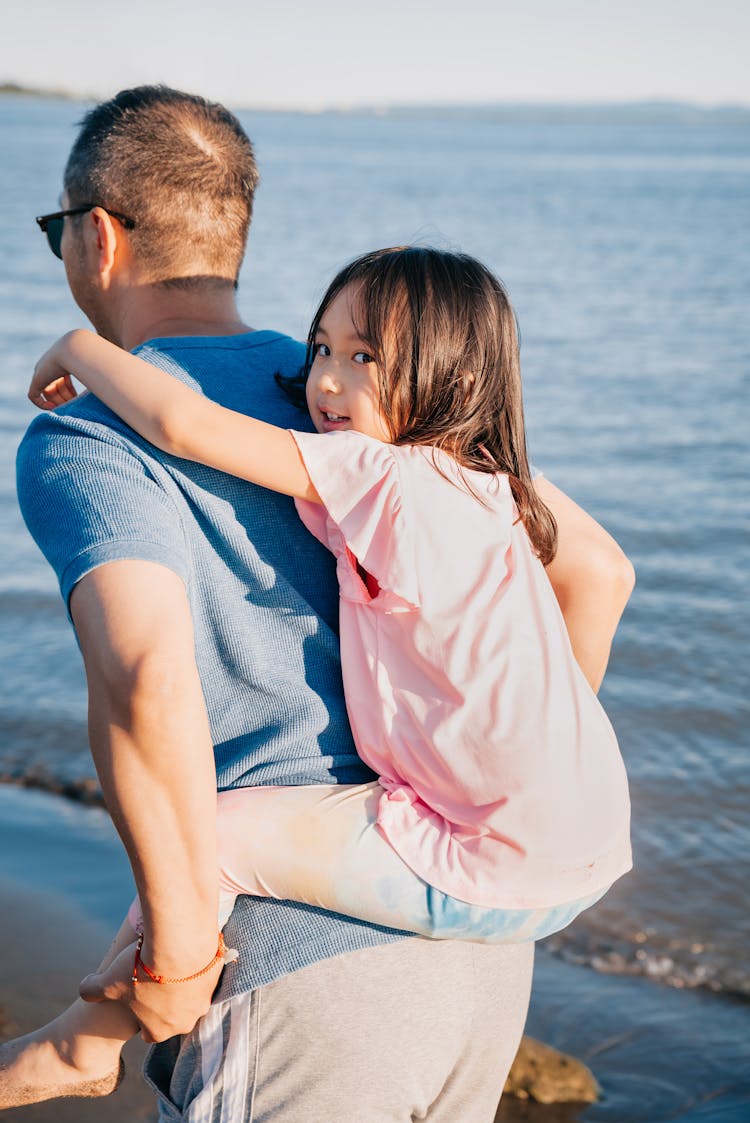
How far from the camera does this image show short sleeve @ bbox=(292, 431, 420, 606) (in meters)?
1.96

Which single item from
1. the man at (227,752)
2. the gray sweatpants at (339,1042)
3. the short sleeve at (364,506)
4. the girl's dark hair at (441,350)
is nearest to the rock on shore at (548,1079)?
the man at (227,752)

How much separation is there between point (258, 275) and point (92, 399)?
19983mm

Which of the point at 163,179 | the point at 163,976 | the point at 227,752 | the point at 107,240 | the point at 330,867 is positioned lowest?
the point at 163,976

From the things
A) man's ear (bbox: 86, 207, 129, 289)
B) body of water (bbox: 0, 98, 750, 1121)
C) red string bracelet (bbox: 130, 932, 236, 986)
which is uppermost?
man's ear (bbox: 86, 207, 129, 289)

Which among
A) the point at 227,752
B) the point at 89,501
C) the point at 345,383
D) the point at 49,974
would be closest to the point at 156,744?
the point at 227,752

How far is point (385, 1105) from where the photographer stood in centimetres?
200

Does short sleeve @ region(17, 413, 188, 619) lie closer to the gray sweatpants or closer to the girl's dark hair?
the girl's dark hair

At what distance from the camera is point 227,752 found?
6.70ft

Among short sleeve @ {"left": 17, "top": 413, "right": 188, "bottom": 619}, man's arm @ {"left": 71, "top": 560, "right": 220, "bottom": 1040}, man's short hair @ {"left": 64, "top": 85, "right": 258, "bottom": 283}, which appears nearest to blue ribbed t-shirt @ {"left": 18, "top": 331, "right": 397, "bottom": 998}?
short sleeve @ {"left": 17, "top": 413, "right": 188, "bottom": 619}

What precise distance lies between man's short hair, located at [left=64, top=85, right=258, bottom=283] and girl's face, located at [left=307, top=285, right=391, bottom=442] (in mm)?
333

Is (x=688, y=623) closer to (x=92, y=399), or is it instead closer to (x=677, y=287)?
(x=92, y=399)

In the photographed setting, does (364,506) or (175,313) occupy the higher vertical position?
(175,313)

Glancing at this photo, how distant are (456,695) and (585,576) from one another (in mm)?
543

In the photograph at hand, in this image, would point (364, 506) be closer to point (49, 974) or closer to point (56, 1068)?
point (56, 1068)
